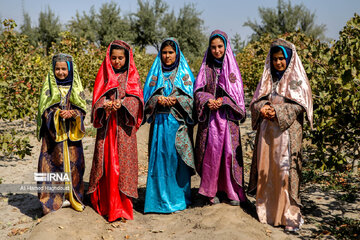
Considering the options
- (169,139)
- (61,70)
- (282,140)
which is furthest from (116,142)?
(282,140)

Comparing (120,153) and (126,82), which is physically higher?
(126,82)

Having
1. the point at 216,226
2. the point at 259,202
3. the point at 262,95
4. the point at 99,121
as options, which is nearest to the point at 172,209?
the point at 216,226

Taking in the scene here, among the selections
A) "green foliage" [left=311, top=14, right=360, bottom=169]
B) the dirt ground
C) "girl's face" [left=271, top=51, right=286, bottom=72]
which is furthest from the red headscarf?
"green foliage" [left=311, top=14, right=360, bottom=169]

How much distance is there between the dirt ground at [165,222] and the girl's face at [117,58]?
6.11 ft

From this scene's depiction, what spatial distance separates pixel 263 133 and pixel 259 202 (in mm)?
833

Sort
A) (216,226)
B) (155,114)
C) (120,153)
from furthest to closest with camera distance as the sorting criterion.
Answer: (155,114)
(120,153)
(216,226)

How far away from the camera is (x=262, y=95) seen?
4.22m

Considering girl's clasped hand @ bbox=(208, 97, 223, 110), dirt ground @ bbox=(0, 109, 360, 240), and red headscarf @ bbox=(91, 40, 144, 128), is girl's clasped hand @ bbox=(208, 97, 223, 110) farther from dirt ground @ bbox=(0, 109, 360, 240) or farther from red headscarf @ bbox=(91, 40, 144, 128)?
dirt ground @ bbox=(0, 109, 360, 240)

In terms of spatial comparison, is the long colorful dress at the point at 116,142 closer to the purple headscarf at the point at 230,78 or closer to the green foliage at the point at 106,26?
the purple headscarf at the point at 230,78

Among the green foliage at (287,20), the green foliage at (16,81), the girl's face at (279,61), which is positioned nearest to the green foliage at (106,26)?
the green foliage at (287,20)

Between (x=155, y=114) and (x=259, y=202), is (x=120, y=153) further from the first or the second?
(x=259, y=202)

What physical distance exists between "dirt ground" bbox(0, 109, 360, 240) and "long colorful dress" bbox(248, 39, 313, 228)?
239 millimetres

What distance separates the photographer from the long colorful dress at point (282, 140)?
4.04 metres

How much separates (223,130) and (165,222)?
1.37m
